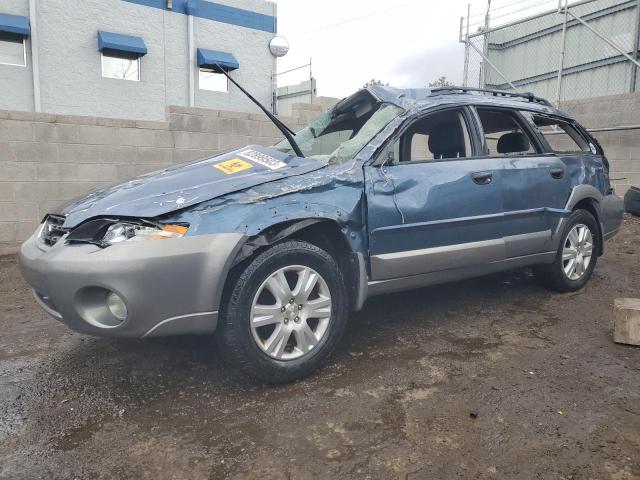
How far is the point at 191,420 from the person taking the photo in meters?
2.39

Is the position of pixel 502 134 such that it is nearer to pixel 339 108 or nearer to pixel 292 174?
pixel 339 108

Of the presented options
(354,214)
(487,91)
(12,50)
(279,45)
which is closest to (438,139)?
(487,91)

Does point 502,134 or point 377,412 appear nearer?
point 377,412

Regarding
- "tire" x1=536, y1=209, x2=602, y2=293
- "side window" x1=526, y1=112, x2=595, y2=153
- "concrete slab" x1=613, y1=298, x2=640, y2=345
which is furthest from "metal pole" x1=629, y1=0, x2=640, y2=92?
"concrete slab" x1=613, y1=298, x2=640, y2=345

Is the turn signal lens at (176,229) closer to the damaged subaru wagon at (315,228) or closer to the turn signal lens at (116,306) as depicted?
the damaged subaru wagon at (315,228)

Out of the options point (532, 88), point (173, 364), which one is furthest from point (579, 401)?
point (532, 88)

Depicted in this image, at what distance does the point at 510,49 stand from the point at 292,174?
10.7 m

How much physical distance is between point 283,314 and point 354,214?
2.43 ft

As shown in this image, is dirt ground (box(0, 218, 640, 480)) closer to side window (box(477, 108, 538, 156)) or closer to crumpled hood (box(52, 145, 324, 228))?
crumpled hood (box(52, 145, 324, 228))

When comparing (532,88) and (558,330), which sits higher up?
(532,88)

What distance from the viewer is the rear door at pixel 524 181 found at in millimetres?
3752

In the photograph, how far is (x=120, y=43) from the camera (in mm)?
12773

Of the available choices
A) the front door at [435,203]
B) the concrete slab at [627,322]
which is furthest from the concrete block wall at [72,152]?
the concrete slab at [627,322]

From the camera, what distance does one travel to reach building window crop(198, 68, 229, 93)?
49.0 feet
